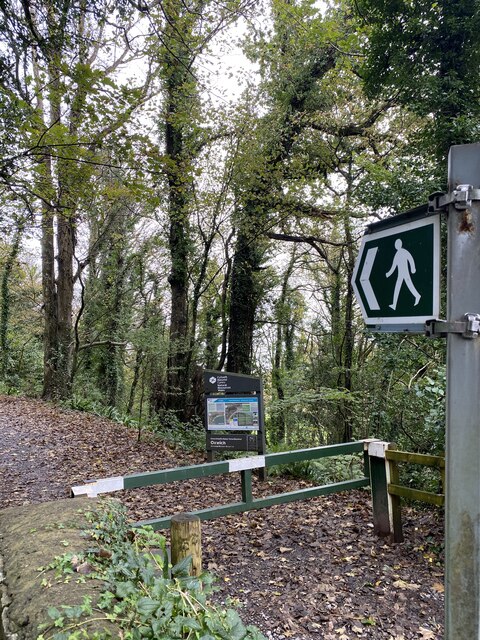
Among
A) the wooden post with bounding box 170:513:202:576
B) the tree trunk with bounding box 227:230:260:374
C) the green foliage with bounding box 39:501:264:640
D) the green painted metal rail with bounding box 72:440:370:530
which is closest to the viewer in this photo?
the green foliage with bounding box 39:501:264:640

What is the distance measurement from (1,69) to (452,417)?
5.69 metres

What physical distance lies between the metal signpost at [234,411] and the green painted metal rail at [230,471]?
228 centimetres

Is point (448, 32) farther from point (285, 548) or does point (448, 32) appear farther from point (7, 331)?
point (7, 331)

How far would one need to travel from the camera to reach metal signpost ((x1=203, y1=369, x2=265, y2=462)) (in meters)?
6.70

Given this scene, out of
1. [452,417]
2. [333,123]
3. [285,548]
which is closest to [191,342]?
[333,123]

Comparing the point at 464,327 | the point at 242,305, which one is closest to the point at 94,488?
the point at 464,327

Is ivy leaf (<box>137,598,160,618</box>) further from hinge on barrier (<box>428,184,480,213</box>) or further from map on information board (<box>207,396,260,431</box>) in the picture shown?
map on information board (<box>207,396,260,431</box>)

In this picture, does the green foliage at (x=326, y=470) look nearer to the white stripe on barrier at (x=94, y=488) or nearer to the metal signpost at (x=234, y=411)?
the metal signpost at (x=234, y=411)

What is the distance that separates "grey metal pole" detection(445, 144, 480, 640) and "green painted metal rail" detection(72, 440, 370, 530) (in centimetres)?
237

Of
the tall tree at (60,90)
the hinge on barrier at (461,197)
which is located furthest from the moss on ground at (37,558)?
the tall tree at (60,90)

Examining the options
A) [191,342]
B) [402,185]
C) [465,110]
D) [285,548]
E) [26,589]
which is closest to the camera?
[26,589]

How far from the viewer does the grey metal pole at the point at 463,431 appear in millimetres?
1238

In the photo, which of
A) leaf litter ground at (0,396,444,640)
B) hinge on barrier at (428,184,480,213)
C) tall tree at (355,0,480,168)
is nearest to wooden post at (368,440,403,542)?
leaf litter ground at (0,396,444,640)

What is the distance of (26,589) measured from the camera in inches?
73.5
